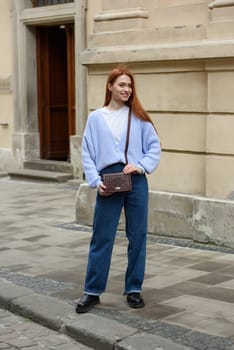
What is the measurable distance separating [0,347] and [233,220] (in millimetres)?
3205

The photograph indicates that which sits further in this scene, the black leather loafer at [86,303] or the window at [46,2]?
the window at [46,2]

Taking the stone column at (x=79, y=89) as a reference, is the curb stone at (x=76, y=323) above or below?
below

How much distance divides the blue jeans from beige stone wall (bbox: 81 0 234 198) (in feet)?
7.61

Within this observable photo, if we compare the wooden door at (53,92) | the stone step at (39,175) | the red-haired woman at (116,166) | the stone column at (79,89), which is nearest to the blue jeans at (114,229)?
the red-haired woman at (116,166)

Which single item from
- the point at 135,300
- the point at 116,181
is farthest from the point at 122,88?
the point at 135,300

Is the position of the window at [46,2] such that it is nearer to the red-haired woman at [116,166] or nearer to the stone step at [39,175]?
the stone step at [39,175]

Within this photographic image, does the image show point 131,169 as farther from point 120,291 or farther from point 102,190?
point 120,291

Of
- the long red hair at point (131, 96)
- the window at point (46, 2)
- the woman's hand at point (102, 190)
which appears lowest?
the woman's hand at point (102, 190)

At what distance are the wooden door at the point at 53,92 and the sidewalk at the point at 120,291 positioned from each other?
5.66 metres

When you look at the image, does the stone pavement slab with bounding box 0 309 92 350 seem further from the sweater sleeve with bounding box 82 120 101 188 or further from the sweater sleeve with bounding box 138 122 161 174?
the sweater sleeve with bounding box 138 122 161 174

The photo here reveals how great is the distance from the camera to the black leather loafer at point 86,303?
17.5 feet

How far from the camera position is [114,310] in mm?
5371

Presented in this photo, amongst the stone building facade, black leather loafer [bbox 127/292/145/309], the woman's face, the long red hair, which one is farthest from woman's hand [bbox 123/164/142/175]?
the stone building facade

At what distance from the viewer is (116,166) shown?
5250 mm
